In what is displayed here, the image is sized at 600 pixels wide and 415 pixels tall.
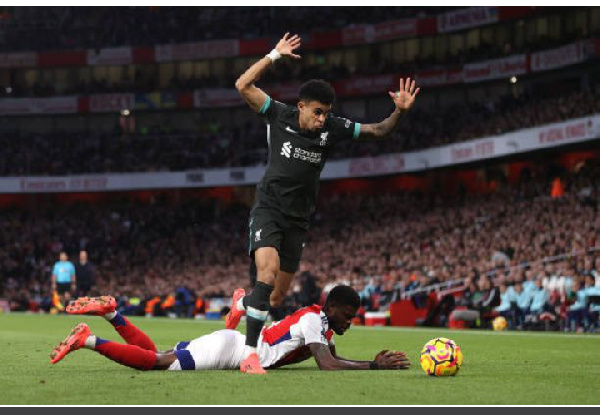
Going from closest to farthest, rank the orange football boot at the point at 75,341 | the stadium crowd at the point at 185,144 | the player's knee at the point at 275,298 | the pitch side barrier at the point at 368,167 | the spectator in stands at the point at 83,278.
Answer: the orange football boot at the point at 75,341 → the player's knee at the point at 275,298 → the spectator in stands at the point at 83,278 → the pitch side barrier at the point at 368,167 → the stadium crowd at the point at 185,144

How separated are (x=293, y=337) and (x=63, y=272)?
2034cm

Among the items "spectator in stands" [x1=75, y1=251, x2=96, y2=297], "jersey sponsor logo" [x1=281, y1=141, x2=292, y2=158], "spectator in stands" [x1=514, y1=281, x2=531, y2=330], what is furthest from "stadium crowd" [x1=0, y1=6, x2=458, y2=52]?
"jersey sponsor logo" [x1=281, y1=141, x2=292, y2=158]

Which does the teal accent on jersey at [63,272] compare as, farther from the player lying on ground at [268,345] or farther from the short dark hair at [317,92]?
the short dark hair at [317,92]

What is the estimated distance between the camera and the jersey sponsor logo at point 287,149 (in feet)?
32.3

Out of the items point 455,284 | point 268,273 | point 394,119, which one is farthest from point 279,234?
point 455,284

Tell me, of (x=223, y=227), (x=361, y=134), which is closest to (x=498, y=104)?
(x=223, y=227)

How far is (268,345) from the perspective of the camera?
9.68 meters

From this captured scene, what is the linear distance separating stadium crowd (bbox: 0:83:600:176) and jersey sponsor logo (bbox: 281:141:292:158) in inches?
1333

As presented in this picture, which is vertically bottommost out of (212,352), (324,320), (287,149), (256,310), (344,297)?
(212,352)

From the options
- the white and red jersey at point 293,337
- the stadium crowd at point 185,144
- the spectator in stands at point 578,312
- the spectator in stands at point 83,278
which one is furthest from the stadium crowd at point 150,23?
the white and red jersey at point 293,337

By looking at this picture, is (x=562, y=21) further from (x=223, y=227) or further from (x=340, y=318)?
(x=340, y=318)

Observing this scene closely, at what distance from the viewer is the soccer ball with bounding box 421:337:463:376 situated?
9117 millimetres

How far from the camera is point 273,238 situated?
961cm

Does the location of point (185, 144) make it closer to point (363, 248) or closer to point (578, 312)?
point (363, 248)
